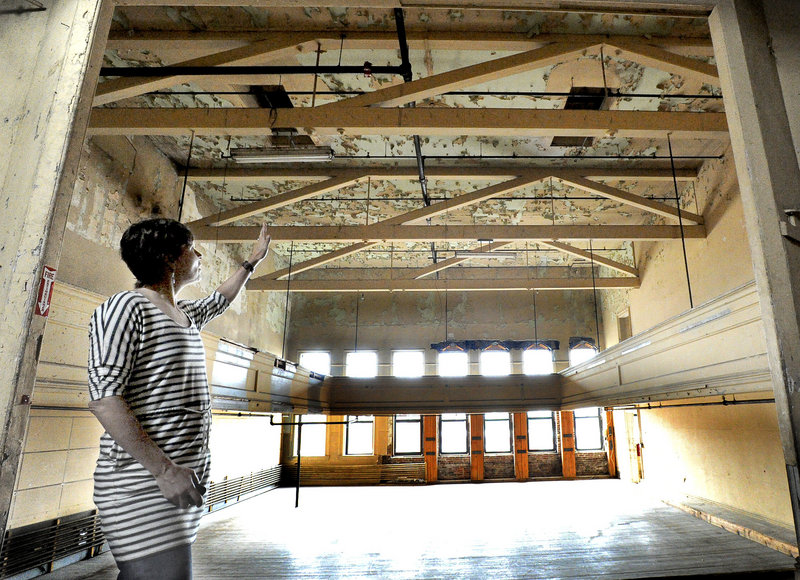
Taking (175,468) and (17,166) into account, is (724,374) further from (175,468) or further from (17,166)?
(17,166)

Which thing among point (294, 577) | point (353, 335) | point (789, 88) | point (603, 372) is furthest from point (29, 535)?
point (353, 335)

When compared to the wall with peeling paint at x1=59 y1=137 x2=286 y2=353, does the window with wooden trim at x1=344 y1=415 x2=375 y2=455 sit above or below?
below

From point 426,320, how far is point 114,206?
28.2 feet

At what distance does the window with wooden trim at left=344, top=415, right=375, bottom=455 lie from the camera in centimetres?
1243

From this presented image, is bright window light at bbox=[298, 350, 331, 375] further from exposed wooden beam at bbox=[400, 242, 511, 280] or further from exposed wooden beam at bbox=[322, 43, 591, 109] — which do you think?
exposed wooden beam at bbox=[322, 43, 591, 109]

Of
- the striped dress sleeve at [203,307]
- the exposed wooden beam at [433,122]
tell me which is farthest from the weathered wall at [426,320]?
the striped dress sleeve at [203,307]

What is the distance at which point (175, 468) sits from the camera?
1144mm

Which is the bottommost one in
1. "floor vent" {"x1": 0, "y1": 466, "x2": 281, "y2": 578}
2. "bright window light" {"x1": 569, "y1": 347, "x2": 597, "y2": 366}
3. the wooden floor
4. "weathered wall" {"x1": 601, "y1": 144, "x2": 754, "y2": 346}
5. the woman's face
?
the wooden floor

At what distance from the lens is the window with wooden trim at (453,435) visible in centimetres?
1269

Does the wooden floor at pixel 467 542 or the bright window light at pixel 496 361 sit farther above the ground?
the bright window light at pixel 496 361

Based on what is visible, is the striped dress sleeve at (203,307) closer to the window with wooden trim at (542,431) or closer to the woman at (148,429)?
the woman at (148,429)


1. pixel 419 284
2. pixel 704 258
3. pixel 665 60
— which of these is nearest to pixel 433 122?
pixel 665 60

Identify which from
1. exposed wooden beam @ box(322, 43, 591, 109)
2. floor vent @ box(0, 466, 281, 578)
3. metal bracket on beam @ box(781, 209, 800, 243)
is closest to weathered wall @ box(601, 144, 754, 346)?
A: exposed wooden beam @ box(322, 43, 591, 109)

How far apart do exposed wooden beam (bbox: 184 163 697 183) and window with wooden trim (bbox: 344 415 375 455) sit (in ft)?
23.2
